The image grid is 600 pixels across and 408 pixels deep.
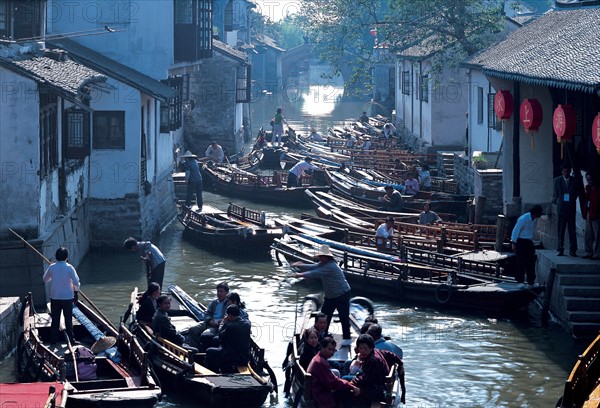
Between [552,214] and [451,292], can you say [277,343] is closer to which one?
[451,292]

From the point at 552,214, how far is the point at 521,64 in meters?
3.27

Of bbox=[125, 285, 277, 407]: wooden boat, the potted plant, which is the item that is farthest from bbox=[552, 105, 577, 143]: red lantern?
the potted plant

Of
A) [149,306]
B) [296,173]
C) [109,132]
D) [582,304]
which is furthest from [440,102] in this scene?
[149,306]

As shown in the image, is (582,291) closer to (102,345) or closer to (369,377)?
(369,377)

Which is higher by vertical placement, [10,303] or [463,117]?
[463,117]

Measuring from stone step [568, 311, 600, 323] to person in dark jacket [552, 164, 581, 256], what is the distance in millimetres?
1745

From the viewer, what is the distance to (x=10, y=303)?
17.8m

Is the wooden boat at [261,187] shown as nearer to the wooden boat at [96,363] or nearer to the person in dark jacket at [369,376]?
the wooden boat at [96,363]

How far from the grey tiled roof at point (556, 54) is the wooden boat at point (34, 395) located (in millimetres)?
8656

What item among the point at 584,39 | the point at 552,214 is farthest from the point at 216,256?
the point at 584,39

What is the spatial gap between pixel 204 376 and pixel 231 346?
594 millimetres

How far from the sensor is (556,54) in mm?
20391

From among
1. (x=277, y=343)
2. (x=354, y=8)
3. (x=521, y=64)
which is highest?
(x=354, y=8)

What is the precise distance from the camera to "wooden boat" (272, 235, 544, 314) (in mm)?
19984
